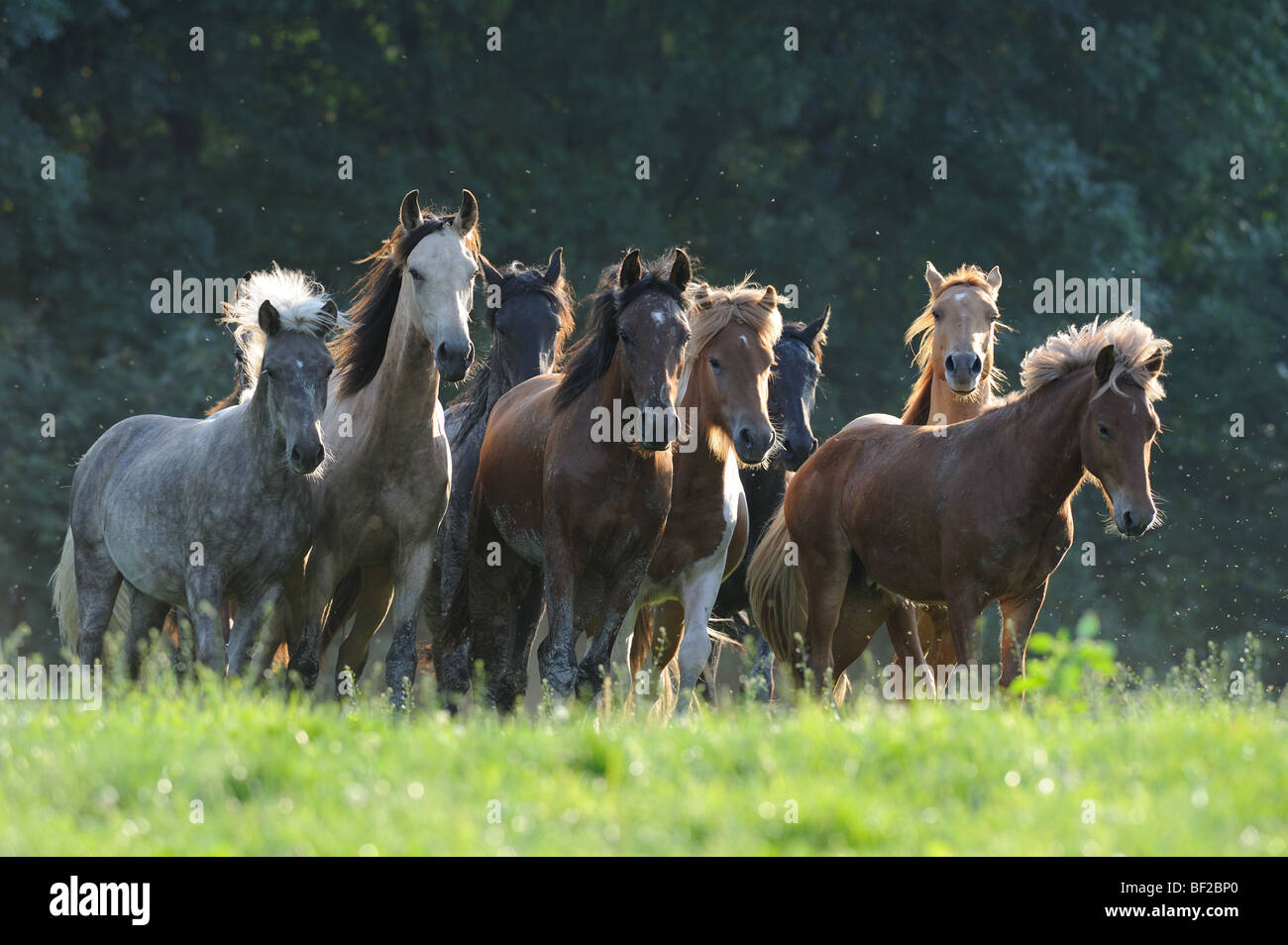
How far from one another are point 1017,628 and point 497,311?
4113mm

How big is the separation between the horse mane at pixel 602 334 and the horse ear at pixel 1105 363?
2.11 meters

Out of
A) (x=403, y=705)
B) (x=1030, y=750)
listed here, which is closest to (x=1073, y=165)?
(x=403, y=705)

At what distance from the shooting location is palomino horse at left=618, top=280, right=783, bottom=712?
8836 mm

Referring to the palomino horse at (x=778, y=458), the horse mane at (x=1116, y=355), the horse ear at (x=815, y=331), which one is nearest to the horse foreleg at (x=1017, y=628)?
the horse mane at (x=1116, y=355)

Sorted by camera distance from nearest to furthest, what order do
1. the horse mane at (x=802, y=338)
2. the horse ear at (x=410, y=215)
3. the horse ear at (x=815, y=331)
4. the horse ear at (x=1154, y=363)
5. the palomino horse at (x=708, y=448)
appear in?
the horse ear at (x=1154, y=363) < the horse ear at (x=410, y=215) < the palomino horse at (x=708, y=448) < the horse mane at (x=802, y=338) < the horse ear at (x=815, y=331)

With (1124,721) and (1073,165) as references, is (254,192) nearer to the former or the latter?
(1073,165)

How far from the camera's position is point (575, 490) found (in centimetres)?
806

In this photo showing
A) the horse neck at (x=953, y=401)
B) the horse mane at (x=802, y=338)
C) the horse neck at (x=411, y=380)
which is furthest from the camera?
the horse mane at (x=802, y=338)

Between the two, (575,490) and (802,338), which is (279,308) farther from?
(802,338)

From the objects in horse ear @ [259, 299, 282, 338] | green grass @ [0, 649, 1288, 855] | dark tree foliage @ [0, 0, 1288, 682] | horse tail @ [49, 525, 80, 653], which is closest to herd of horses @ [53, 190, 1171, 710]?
horse ear @ [259, 299, 282, 338]

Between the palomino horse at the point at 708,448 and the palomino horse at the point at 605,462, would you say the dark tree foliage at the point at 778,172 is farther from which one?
the palomino horse at the point at 605,462

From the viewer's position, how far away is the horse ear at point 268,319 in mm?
7875

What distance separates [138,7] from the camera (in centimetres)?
1970

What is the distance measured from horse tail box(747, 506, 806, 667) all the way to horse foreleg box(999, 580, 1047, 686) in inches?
66.6
